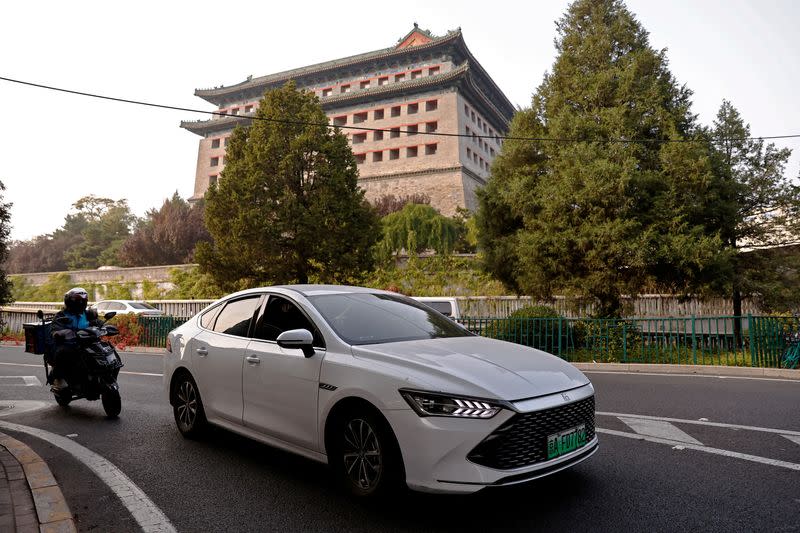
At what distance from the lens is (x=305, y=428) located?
4086 mm

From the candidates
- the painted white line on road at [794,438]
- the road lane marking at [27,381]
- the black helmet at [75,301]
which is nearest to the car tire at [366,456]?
the painted white line on road at [794,438]

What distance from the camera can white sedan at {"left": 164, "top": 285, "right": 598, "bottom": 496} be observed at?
3248mm

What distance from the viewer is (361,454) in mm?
3703

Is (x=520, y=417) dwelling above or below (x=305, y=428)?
above

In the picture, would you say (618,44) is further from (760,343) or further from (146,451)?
(146,451)

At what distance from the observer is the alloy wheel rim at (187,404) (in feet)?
18.2

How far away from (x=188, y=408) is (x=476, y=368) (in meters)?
3.49

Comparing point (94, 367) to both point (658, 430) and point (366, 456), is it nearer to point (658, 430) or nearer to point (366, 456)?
point (366, 456)

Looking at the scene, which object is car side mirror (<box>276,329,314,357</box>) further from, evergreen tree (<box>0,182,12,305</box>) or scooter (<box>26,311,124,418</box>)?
evergreen tree (<box>0,182,12,305</box>)

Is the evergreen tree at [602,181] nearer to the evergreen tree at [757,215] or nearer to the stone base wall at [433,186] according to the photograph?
the evergreen tree at [757,215]

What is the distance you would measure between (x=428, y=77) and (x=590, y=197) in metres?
48.4

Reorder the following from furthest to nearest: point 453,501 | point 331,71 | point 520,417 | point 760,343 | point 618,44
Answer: point 331,71
point 618,44
point 760,343
point 453,501
point 520,417

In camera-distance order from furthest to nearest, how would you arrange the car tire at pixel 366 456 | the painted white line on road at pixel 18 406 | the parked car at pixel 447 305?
the parked car at pixel 447 305, the painted white line on road at pixel 18 406, the car tire at pixel 366 456

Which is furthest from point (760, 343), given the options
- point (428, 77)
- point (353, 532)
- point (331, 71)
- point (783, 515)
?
point (331, 71)
